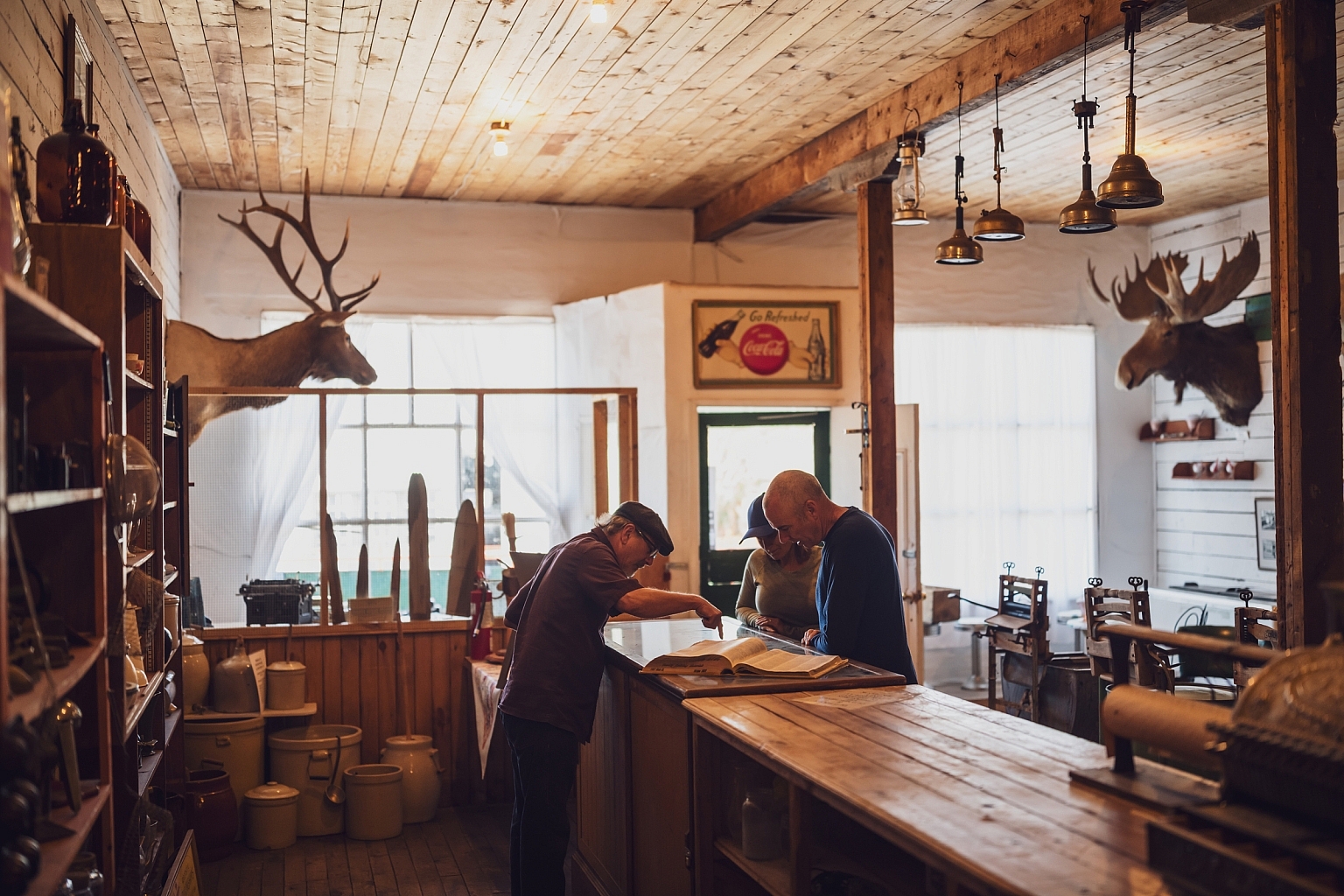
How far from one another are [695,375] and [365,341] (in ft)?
7.50

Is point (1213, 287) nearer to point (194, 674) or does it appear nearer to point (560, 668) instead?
point (560, 668)

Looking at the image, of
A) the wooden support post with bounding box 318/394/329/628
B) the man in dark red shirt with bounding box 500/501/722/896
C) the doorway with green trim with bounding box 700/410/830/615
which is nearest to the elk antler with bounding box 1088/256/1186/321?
the doorway with green trim with bounding box 700/410/830/615

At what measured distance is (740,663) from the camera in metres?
3.74

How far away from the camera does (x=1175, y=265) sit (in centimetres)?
815

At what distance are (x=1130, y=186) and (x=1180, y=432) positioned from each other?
5.30 m

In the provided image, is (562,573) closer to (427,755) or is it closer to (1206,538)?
(427,755)

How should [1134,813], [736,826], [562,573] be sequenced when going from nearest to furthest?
[1134,813]
[736,826]
[562,573]

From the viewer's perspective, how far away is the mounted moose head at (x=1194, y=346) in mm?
7980

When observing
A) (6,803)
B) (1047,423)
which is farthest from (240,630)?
(1047,423)

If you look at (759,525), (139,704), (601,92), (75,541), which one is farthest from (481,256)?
(75,541)

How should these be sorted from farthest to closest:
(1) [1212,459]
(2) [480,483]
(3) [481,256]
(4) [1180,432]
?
(4) [1180,432] → (1) [1212,459] → (3) [481,256] → (2) [480,483]

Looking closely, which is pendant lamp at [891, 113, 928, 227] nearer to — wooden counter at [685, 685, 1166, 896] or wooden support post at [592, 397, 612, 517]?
wooden support post at [592, 397, 612, 517]

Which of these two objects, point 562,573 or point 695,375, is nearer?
point 562,573

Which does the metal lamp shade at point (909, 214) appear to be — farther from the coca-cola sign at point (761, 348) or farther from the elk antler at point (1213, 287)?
the elk antler at point (1213, 287)
